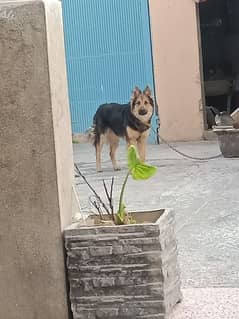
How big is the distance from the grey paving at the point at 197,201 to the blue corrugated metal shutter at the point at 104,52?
78.5 inches

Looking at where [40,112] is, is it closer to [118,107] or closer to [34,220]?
[34,220]

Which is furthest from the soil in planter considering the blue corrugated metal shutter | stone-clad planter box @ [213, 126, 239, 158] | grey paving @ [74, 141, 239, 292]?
the blue corrugated metal shutter

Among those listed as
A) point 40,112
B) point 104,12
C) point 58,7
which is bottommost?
point 40,112

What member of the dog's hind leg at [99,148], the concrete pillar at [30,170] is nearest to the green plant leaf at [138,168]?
the concrete pillar at [30,170]

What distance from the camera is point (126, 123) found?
12031 millimetres

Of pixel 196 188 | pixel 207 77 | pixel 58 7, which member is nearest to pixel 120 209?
pixel 58 7

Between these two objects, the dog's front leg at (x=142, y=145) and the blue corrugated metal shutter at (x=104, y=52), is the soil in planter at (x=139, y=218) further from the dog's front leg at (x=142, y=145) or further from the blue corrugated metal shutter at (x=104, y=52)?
the blue corrugated metal shutter at (x=104, y=52)

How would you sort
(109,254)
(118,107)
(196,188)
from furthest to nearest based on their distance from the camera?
(118,107) < (196,188) < (109,254)

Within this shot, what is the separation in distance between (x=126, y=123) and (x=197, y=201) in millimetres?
3813

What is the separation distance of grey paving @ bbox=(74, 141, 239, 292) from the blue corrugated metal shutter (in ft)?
6.54

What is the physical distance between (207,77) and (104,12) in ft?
9.87

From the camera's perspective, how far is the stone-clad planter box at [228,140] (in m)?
11.6

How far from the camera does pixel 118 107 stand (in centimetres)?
1236

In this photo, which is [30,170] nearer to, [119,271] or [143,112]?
[119,271]
